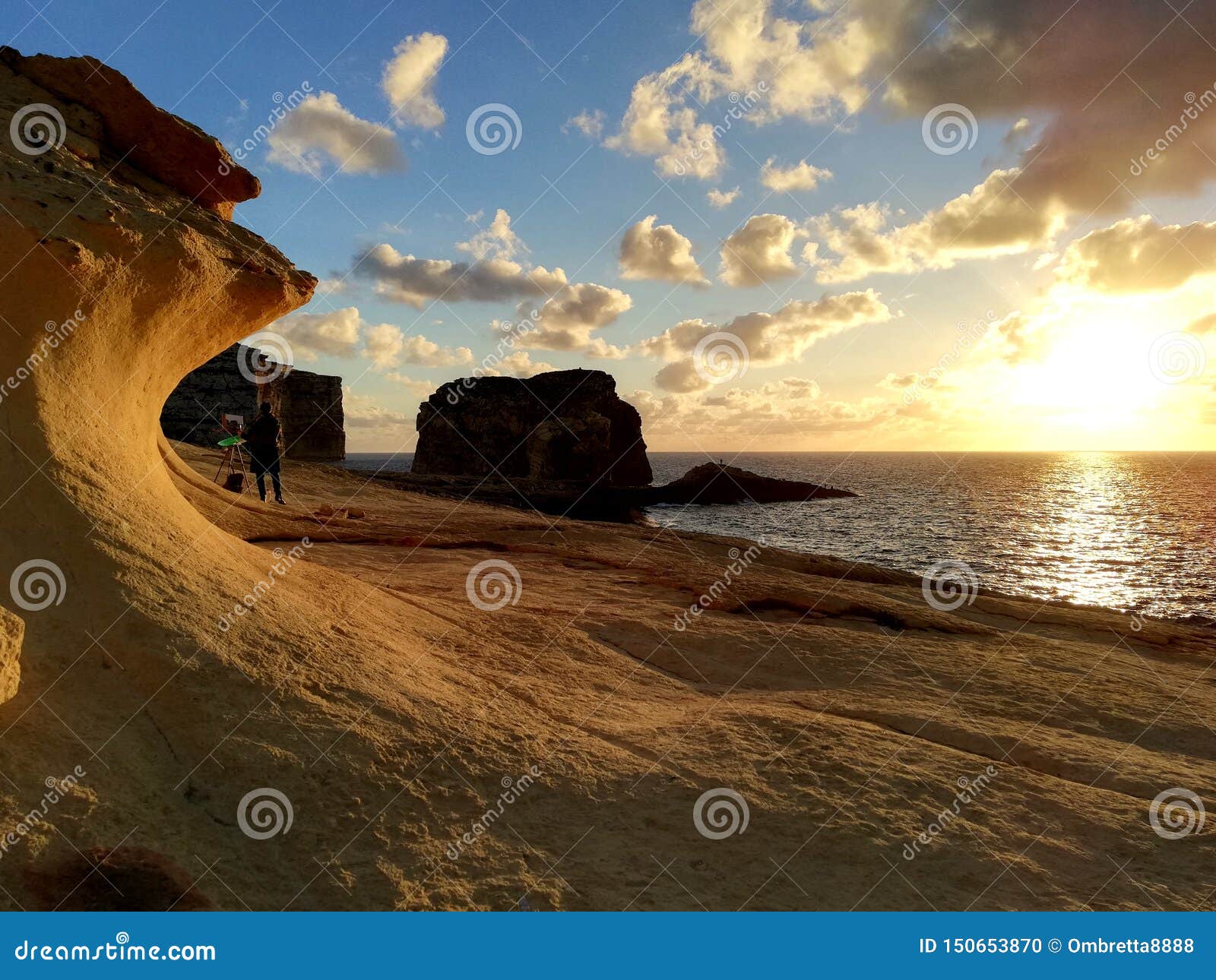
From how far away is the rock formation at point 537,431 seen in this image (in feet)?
207

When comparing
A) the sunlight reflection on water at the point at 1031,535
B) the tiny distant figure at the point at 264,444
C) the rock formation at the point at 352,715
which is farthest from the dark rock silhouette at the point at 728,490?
the rock formation at the point at 352,715

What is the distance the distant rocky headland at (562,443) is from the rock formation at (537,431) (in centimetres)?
10

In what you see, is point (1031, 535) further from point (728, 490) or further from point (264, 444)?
point (264, 444)

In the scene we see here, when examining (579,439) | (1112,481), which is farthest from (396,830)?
(1112,481)

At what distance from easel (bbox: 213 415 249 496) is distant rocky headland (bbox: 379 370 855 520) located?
35010 mm

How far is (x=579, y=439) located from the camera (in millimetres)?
62719

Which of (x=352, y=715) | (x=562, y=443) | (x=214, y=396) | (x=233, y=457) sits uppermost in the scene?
(x=562, y=443)

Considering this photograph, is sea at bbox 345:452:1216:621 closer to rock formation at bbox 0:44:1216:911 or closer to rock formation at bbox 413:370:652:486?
rock formation at bbox 413:370:652:486

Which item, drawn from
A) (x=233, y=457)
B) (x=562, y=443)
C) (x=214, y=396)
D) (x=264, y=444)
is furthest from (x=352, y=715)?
(x=562, y=443)

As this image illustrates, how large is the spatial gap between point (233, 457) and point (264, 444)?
18.3 ft

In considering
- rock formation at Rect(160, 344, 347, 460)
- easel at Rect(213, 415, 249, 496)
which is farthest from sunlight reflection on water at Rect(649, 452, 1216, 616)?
rock formation at Rect(160, 344, 347, 460)

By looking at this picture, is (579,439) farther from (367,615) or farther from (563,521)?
(367,615)

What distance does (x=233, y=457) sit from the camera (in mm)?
19031

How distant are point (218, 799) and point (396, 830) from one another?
1.00 metres
